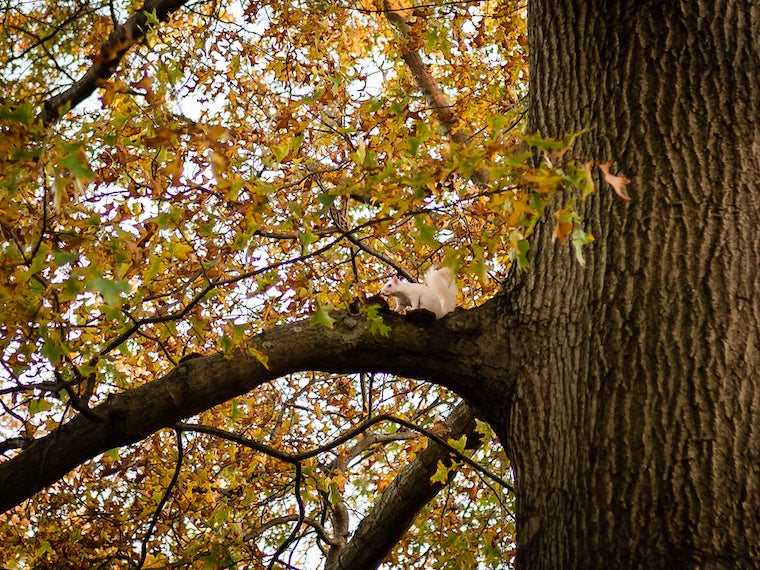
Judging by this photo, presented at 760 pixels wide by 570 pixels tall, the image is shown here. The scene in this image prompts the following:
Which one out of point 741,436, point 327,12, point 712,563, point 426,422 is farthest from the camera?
point 426,422

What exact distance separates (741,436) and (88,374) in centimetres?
197

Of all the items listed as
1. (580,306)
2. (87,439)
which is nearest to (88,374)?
(87,439)

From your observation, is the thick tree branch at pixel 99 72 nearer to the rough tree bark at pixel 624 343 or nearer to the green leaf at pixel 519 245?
the rough tree bark at pixel 624 343

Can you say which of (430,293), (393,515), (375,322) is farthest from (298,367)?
(393,515)

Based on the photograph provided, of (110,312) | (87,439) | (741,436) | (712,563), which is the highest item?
(741,436)

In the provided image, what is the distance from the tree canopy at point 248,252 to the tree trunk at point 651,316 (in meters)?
0.18

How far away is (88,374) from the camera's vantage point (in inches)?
93.8

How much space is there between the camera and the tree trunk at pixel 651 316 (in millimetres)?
1982

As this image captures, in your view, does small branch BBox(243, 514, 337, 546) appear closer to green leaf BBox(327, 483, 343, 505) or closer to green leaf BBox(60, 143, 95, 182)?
green leaf BBox(327, 483, 343, 505)

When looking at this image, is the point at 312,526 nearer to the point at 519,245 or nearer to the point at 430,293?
the point at 430,293

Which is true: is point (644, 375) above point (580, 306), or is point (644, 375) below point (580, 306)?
below

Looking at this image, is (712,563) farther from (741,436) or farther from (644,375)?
(644,375)

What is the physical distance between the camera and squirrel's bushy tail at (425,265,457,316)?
299 centimetres

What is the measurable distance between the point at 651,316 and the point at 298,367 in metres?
1.19
